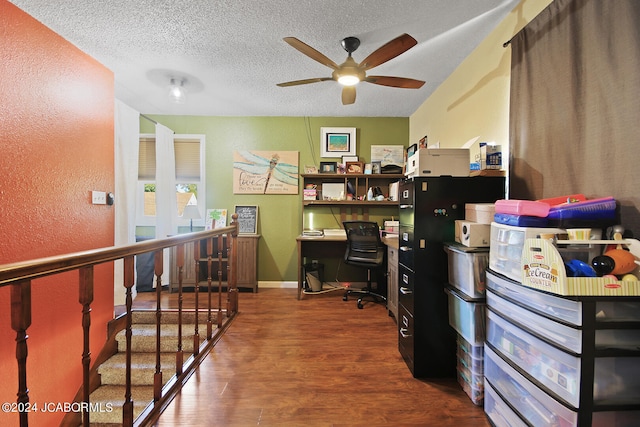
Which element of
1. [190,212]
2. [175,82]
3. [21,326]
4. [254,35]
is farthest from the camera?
[190,212]

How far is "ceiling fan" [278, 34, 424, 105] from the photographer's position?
6.36ft

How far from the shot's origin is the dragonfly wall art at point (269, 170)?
426 centimetres

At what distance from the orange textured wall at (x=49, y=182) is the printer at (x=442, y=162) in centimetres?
282

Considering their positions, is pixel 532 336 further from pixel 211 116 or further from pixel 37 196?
pixel 211 116

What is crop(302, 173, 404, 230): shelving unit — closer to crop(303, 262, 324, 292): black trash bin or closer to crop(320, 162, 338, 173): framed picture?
crop(320, 162, 338, 173): framed picture

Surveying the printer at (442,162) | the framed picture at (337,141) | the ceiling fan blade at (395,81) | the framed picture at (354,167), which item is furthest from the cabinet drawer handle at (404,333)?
the framed picture at (337,141)

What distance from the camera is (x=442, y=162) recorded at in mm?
2014

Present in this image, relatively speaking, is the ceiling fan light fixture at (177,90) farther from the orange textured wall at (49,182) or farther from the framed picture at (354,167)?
the framed picture at (354,167)

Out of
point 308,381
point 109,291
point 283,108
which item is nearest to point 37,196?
point 109,291

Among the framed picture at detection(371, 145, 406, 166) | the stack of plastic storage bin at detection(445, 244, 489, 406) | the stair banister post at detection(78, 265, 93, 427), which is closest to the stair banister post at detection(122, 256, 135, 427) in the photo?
the stair banister post at detection(78, 265, 93, 427)

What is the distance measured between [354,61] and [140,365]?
355 cm

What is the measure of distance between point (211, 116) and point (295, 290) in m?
2.93

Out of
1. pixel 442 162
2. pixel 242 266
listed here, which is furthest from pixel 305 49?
pixel 242 266

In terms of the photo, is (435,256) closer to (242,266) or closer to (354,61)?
(354,61)
